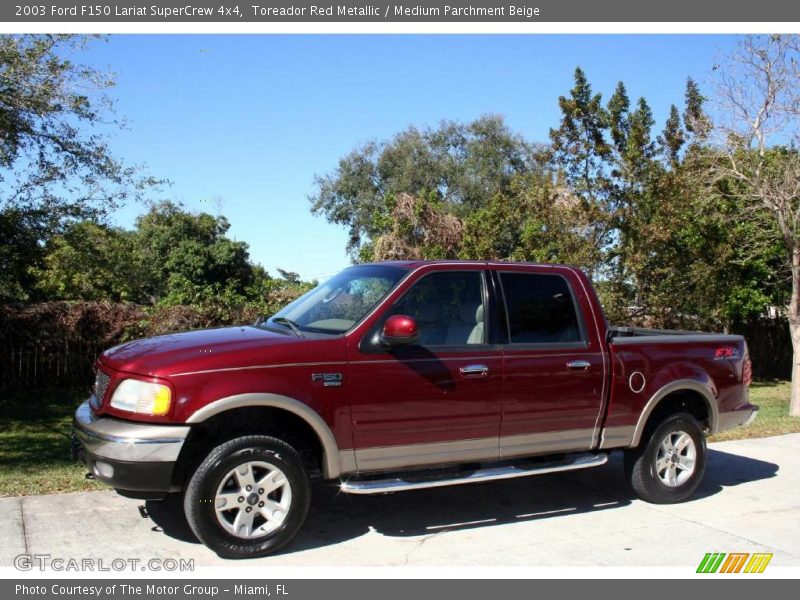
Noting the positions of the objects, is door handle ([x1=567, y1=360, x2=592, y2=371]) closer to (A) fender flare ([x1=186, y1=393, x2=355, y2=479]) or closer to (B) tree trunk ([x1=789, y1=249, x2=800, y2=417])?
(A) fender flare ([x1=186, y1=393, x2=355, y2=479])

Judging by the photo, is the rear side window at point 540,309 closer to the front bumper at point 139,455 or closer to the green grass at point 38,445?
the front bumper at point 139,455

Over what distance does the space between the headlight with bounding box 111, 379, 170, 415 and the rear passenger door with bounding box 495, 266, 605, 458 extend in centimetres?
250

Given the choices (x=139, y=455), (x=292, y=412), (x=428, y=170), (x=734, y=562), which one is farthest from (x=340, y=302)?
(x=428, y=170)

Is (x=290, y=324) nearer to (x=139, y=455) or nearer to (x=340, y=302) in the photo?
(x=340, y=302)

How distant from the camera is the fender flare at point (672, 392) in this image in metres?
6.39

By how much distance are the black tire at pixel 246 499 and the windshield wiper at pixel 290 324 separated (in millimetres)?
894

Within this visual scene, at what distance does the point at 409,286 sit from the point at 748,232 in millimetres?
13011

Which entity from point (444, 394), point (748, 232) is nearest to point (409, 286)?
point (444, 394)

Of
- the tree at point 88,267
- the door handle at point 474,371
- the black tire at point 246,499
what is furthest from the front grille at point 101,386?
the tree at point 88,267

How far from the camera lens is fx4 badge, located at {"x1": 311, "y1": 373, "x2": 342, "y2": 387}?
508 centimetres

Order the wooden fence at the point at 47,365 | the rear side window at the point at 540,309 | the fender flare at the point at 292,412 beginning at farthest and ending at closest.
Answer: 1. the wooden fence at the point at 47,365
2. the rear side window at the point at 540,309
3. the fender flare at the point at 292,412

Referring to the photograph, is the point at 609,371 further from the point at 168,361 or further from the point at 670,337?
the point at 168,361

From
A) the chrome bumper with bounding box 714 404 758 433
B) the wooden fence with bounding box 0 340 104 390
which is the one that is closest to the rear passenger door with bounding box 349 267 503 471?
the chrome bumper with bounding box 714 404 758 433

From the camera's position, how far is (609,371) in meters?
6.22
